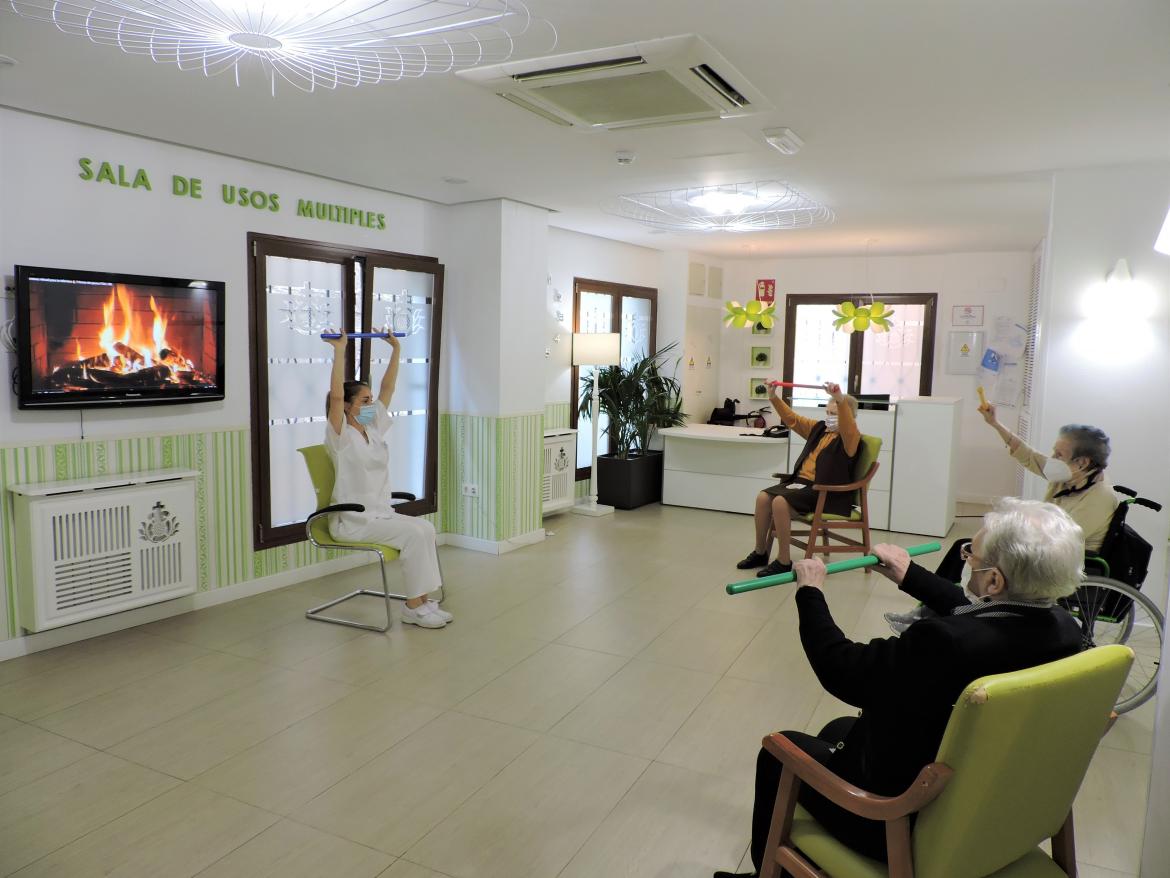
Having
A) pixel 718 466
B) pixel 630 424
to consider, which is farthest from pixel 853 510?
pixel 630 424

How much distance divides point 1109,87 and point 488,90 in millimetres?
2530

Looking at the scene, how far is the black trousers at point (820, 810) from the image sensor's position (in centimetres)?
186

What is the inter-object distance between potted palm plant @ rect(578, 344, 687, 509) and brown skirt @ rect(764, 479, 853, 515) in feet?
7.13

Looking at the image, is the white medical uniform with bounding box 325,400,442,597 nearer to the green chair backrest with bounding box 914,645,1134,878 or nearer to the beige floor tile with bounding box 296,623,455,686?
the beige floor tile with bounding box 296,623,455,686

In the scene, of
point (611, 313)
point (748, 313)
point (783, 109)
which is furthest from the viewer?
point (611, 313)

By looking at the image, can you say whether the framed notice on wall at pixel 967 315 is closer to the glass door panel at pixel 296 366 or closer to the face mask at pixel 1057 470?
the face mask at pixel 1057 470

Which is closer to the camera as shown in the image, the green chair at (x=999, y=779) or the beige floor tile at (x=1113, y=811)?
the green chair at (x=999, y=779)

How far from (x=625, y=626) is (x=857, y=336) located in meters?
5.84

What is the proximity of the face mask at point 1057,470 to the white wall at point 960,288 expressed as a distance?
5.15 metres

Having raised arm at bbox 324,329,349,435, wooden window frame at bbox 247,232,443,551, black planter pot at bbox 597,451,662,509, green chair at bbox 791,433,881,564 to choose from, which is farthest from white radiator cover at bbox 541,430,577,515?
raised arm at bbox 324,329,349,435

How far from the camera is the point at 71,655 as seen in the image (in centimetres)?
412

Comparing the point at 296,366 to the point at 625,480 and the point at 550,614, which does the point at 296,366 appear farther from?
the point at 625,480

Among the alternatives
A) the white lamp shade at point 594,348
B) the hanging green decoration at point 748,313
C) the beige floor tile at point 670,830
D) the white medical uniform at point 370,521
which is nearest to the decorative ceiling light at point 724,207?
the hanging green decoration at point 748,313

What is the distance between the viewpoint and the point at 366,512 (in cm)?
470
